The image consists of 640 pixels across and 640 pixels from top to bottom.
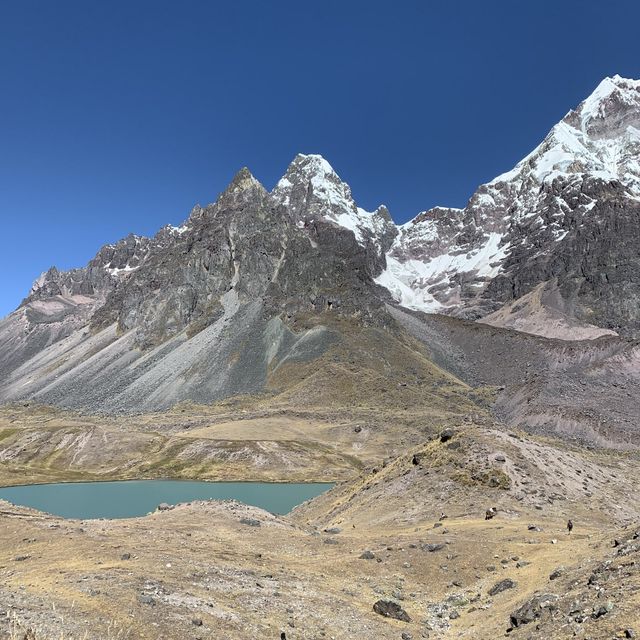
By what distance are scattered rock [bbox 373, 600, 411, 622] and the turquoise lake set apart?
194 ft

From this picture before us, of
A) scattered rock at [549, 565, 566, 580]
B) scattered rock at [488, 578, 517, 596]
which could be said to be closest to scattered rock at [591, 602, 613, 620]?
scattered rock at [549, 565, 566, 580]

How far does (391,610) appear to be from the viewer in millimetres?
25234

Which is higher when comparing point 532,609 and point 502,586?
point 532,609

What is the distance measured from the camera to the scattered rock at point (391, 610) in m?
25.0

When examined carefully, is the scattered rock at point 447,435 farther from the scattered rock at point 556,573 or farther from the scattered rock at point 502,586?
the scattered rock at point 556,573

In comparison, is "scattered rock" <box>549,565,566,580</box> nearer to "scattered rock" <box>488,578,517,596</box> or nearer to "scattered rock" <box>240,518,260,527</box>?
"scattered rock" <box>488,578,517,596</box>

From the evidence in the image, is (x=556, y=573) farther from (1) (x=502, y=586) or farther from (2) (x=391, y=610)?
(2) (x=391, y=610)

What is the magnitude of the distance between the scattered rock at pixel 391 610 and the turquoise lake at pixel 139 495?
2323 inches

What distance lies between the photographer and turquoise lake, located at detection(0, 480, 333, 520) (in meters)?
86.6

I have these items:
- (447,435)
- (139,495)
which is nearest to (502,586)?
(447,435)

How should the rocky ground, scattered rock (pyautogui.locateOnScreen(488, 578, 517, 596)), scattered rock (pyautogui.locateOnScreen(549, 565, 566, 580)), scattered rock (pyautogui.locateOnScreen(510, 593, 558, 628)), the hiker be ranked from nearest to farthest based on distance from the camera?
1. the rocky ground
2. scattered rock (pyautogui.locateOnScreen(510, 593, 558, 628))
3. scattered rock (pyautogui.locateOnScreen(549, 565, 566, 580))
4. scattered rock (pyautogui.locateOnScreen(488, 578, 517, 596))
5. the hiker

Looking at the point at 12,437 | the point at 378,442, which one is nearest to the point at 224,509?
the point at 378,442

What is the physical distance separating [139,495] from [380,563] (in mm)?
77974

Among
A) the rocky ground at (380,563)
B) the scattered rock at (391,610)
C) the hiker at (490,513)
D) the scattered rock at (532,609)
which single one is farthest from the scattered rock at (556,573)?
the hiker at (490,513)
